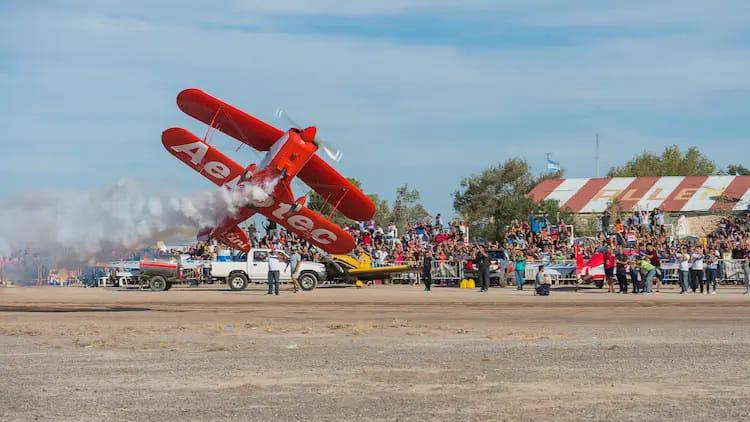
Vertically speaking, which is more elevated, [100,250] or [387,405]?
[100,250]

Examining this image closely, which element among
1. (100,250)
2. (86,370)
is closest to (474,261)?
(100,250)

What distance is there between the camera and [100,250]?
29.4 m

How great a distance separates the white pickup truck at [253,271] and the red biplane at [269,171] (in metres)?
0.95

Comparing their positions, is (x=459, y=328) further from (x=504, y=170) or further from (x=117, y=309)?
(x=504, y=170)

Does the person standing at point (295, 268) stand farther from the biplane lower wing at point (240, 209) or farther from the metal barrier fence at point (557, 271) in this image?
the metal barrier fence at point (557, 271)

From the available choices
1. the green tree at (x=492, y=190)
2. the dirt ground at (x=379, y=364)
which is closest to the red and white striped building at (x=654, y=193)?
the green tree at (x=492, y=190)

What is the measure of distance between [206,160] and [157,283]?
6.71m

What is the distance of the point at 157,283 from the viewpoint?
1715 inches

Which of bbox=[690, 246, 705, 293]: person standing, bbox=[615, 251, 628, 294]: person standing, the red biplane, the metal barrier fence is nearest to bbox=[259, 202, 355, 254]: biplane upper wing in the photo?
the red biplane

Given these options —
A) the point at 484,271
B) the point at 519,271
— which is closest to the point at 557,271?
the point at 519,271

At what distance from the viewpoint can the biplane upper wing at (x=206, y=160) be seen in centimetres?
3906

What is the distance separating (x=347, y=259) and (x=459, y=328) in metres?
26.8

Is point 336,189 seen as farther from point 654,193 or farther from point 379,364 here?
point 654,193

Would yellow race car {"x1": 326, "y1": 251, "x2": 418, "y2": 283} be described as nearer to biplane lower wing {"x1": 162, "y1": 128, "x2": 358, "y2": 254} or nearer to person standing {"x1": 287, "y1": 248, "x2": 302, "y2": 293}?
biplane lower wing {"x1": 162, "y1": 128, "x2": 358, "y2": 254}
